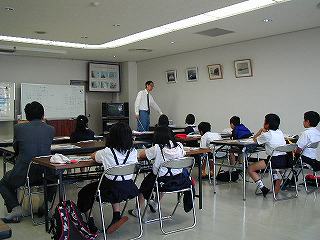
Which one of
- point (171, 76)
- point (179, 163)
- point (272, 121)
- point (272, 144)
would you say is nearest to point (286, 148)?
point (272, 144)

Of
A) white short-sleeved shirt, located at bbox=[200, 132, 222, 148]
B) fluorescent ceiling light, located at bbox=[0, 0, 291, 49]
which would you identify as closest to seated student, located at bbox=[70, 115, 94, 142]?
white short-sleeved shirt, located at bbox=[200, 132, 222, 148]

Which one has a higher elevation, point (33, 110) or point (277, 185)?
point (33, 110)

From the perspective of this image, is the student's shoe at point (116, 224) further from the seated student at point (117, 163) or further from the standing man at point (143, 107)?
the standing man at point (143, 107)

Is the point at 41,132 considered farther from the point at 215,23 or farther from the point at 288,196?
the point at 215,23

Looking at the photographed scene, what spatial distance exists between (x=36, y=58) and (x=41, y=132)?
23.4 ft

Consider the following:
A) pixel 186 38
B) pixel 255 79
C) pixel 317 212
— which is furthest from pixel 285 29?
pixel 317 212

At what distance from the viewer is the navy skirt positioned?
10.7 feet

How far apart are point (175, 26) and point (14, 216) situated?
166 inches

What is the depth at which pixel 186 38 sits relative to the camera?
755 cm

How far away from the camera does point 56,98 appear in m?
10.4

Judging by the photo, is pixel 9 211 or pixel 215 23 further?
pixel 215 23

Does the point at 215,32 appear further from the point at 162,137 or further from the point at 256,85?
the point at 162,137

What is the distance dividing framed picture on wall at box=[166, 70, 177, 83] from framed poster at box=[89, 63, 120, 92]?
2.02 metres

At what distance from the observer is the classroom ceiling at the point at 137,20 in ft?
16.7
